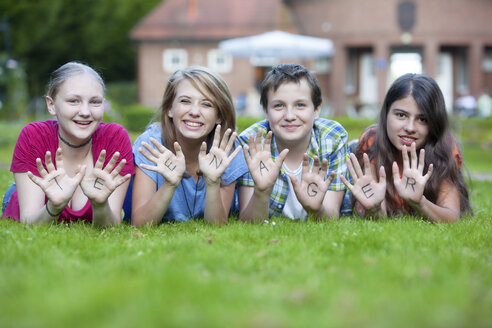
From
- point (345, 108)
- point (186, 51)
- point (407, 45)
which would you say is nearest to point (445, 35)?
point (407, 45)

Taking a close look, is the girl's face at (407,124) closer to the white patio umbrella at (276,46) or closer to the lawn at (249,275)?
the lawn at (249,275)

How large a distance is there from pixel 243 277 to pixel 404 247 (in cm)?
133

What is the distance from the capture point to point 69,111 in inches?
191

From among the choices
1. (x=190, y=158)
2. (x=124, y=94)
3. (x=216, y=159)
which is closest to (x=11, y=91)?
(x=124, y=94)

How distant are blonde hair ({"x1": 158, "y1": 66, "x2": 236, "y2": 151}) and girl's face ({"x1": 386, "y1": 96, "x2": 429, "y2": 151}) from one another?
5.22 ft

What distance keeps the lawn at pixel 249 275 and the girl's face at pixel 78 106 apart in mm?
→ 837

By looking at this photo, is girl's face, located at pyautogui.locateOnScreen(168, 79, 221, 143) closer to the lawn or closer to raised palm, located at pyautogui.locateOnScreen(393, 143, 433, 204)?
the lawn

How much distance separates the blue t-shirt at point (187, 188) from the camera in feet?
17.1

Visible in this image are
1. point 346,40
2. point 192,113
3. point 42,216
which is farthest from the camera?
point 346,40

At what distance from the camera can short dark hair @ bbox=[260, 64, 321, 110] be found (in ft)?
17.4

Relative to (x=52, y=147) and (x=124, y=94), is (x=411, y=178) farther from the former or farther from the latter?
(x=124, y=94)

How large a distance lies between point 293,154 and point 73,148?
2.05 m

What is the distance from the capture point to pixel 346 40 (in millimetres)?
28875

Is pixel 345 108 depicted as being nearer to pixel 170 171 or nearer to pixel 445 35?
pixel 445 35
